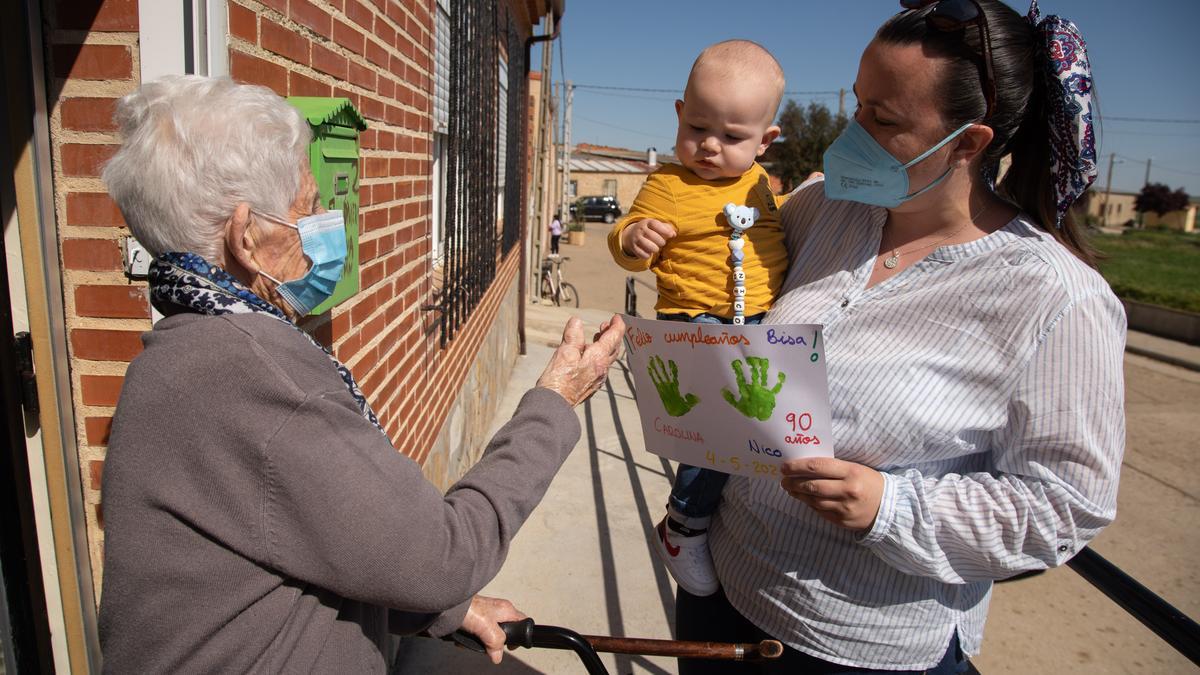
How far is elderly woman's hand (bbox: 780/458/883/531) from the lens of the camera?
4.75 feet

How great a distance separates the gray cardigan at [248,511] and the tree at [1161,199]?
85.9 m

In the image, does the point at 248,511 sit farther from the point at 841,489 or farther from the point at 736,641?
the point at 736,641

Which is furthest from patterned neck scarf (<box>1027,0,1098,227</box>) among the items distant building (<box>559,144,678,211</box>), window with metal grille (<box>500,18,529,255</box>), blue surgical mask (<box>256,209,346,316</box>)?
distant building (<box>559,144,678,211</box>)

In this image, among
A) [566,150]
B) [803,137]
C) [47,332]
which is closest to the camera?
[47,332]

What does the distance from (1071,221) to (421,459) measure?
2.60 metres

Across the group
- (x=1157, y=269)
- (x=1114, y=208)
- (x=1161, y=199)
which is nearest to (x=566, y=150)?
(x=1157, y=269)

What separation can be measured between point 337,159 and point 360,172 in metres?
0.57

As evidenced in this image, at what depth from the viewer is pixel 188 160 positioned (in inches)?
47.4

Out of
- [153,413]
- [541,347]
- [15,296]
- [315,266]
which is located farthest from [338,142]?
[541,347]

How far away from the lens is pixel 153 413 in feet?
3.63

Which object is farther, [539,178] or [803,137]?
[803,137]

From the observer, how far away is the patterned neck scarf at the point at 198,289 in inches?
46.4

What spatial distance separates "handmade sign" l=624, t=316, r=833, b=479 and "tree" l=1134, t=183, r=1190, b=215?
279ft

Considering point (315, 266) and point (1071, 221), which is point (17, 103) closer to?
point (315, 266)
